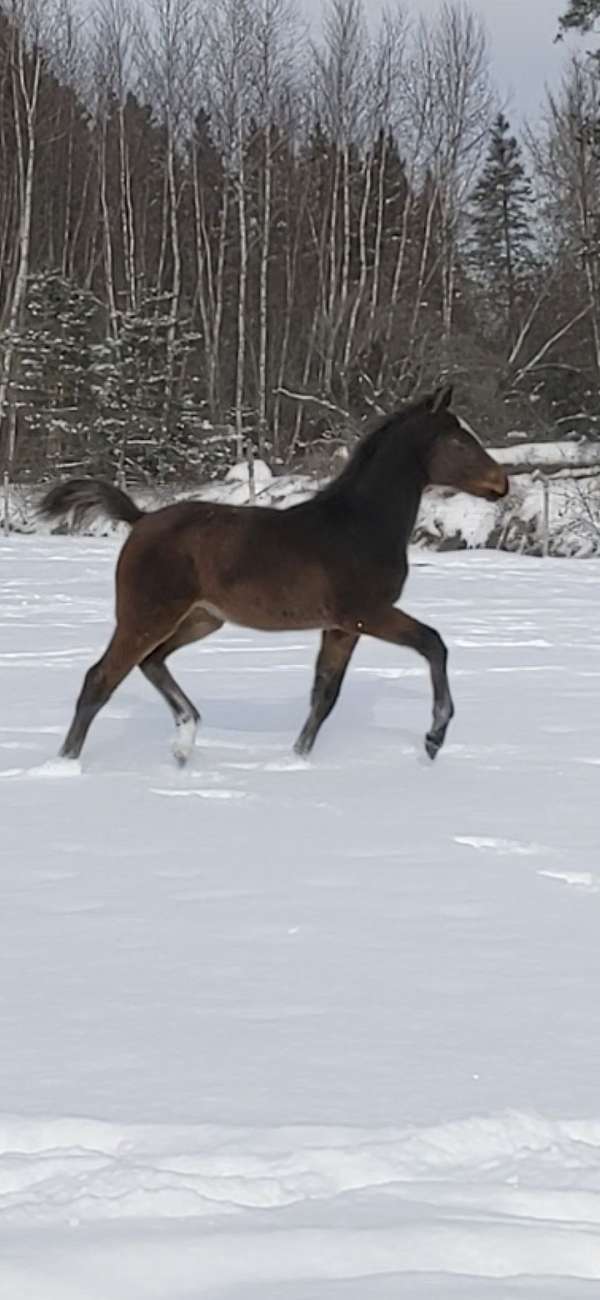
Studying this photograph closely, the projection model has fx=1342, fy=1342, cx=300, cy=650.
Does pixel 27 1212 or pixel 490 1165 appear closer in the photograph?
pixel 27 1212

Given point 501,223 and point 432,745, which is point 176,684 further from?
point 501,223

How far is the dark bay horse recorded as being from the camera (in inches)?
196

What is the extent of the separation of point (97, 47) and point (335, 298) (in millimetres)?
8358

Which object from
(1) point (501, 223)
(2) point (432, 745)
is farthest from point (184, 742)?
(1) point (501, 223)

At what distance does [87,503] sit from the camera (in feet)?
17.7

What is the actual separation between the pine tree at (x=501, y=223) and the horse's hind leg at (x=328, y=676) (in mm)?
30232

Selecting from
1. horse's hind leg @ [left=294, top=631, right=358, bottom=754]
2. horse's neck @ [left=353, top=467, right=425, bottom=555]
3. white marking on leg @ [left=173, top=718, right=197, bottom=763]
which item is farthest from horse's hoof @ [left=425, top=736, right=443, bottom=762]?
white marking on leg @ [left=173, top=718, right=197, bottom=763]

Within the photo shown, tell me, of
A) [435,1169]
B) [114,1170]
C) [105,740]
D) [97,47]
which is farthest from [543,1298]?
[97,47]

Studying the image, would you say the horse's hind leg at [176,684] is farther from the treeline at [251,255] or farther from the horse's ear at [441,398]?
the treeline at [251,255]

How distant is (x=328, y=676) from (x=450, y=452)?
3.37 feet

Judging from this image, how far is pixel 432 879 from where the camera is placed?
3.48m

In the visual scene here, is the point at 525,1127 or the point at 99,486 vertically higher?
the point at 99,486

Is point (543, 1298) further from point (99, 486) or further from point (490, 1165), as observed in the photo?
point (99, 486)

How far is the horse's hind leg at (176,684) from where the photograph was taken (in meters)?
5.09
